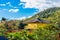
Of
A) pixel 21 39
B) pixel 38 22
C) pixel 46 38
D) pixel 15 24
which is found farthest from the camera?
pixel 15 24

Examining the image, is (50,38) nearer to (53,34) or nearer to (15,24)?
(53,34)

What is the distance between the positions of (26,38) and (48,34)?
1.86 m

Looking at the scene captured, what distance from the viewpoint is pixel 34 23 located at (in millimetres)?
40188

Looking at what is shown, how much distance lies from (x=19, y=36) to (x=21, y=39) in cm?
24

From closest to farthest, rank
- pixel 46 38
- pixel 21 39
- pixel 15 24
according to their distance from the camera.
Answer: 1. pixel 21 39
2. pixel 46 38
3. pixel 15 24

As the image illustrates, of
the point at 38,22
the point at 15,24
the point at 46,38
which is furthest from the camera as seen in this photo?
the point at 15,24

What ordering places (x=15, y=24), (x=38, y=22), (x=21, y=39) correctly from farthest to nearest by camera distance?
(x=15, y=24), (x=38, y=22), (x=21, y=39)

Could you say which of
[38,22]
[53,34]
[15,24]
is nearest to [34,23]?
[38,22]

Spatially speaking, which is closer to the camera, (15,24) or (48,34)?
(48,34)

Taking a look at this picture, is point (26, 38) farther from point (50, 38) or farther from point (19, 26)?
point (19, 26)

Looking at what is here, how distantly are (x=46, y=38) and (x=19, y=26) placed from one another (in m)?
23.6


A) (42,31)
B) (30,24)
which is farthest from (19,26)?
(42,31)

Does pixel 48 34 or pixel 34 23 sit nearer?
pixel 48 34

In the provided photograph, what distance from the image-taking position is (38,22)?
39906mm
